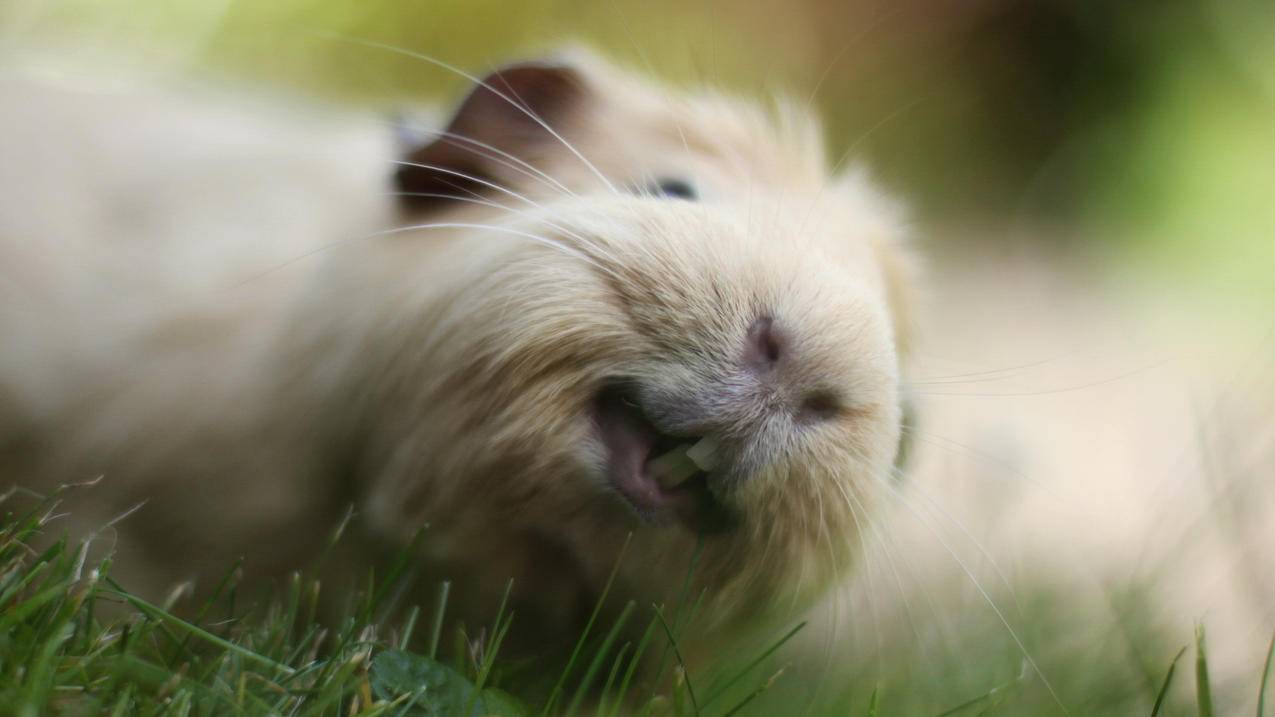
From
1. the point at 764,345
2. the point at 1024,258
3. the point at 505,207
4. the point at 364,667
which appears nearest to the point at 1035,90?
the point at 1024,258

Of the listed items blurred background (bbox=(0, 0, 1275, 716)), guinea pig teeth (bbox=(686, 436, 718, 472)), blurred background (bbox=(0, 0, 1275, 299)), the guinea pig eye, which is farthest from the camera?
blurred background (bbox=(0, 0, 1275, 299))

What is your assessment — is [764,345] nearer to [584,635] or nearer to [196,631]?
[584,635]

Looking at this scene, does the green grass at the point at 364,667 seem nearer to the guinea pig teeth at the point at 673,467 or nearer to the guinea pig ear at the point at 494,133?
the guinea pig teeth at the point at 673,467

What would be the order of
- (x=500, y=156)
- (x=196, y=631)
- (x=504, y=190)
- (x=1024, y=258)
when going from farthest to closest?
(x=1024, y=258) → (x=500, y=156) → (x=504, y=190) → (x=196, y=631)

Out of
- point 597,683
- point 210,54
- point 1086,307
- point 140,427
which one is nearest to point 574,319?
point 597,683

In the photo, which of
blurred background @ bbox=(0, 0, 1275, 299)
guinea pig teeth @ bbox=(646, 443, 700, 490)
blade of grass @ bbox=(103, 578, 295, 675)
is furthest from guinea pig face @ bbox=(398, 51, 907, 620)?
blurred background @ bbox=(0, 0, 1275, 299)

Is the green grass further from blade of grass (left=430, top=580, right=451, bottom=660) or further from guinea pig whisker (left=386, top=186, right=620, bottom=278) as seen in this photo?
guinea pig whisker (left=386, top=186, right=620, bottom=278)

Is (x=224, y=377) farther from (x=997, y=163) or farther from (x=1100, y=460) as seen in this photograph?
(x=997, y=163)
